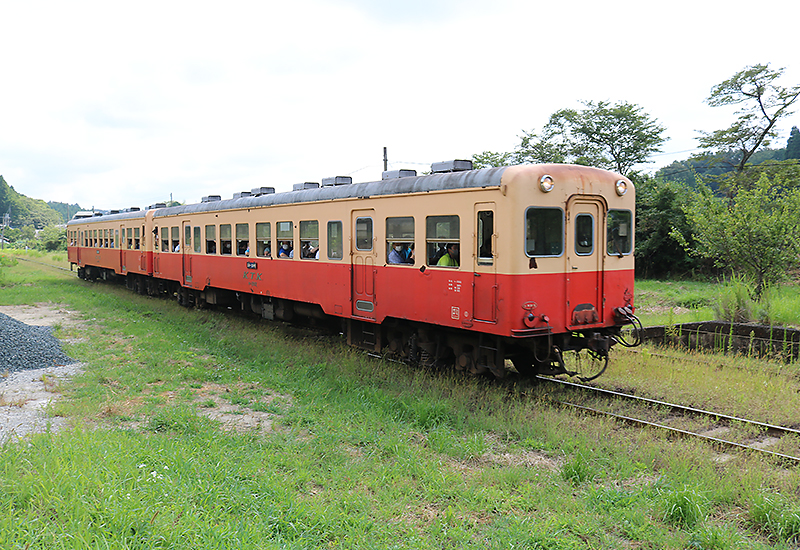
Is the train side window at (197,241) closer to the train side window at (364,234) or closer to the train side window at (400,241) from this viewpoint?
the train side window at (364,234)

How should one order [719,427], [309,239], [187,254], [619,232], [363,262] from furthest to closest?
[187,254]
[309,239]
[363,262]
[619,232]
[719,427]

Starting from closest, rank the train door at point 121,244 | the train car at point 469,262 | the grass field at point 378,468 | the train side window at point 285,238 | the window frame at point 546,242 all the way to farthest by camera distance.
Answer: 1. the grass field at point 378,468
2. the window frame at point 546,242
3. the train car at point 469,262
4. the train side window at point 285,238
5. the train door at point 121,244

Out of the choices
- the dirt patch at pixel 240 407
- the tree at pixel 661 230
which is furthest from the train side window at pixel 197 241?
the tree at pixel 661 230

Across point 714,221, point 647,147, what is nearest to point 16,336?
point 714,221

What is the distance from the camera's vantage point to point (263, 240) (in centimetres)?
1405

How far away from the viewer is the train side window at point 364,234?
34.6 feet

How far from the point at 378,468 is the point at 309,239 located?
7255 mm

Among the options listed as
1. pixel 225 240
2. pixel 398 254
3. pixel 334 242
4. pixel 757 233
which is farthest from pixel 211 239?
pixel 757 233

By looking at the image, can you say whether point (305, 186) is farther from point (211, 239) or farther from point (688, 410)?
point (688, 410)

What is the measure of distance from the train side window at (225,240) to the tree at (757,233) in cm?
1263

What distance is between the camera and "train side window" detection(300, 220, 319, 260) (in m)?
12.2

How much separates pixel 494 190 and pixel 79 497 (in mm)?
6008

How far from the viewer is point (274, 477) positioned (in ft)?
18.1

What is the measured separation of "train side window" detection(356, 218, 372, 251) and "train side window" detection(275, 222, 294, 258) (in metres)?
2.65
